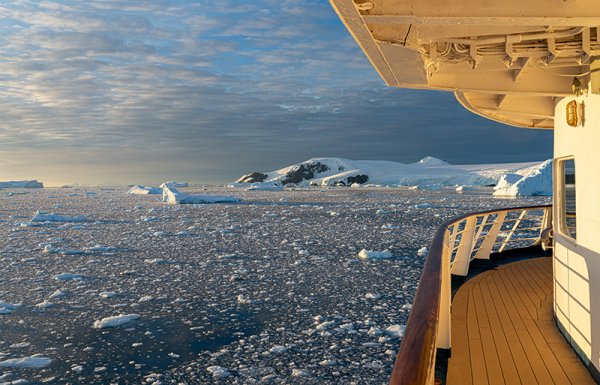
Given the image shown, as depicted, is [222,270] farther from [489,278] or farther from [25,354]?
[489,278]

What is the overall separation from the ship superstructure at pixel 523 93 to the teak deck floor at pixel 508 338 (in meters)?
0.02

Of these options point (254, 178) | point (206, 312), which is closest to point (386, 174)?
point (254, 178)

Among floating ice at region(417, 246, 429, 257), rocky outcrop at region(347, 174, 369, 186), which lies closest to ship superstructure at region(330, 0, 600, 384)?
floating ice at region(417, 246, 429, 257)

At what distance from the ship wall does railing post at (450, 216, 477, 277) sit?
147 cm

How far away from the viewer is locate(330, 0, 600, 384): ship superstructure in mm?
2449

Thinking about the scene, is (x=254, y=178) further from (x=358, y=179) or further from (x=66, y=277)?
(x=66, y=277)

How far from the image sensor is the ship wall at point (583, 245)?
131 inches

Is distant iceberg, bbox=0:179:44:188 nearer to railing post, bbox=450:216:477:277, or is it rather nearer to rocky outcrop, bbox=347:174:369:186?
rocky outcrop, bbox=347:174:369:186

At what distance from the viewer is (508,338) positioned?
4.07 m

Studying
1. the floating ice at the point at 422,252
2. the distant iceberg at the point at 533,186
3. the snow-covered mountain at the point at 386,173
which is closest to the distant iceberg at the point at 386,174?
the snow-covered mountain at the point at 386,173

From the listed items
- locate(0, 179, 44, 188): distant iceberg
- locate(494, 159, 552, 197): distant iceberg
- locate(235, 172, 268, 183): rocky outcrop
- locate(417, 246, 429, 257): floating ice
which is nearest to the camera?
locate(417, 246, 429, 257): floating ice

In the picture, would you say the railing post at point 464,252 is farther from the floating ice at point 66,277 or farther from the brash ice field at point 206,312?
the floating ice at point 66,277

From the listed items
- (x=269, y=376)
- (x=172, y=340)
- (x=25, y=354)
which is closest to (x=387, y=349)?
(x=269, y=376)

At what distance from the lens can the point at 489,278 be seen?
625 cm
